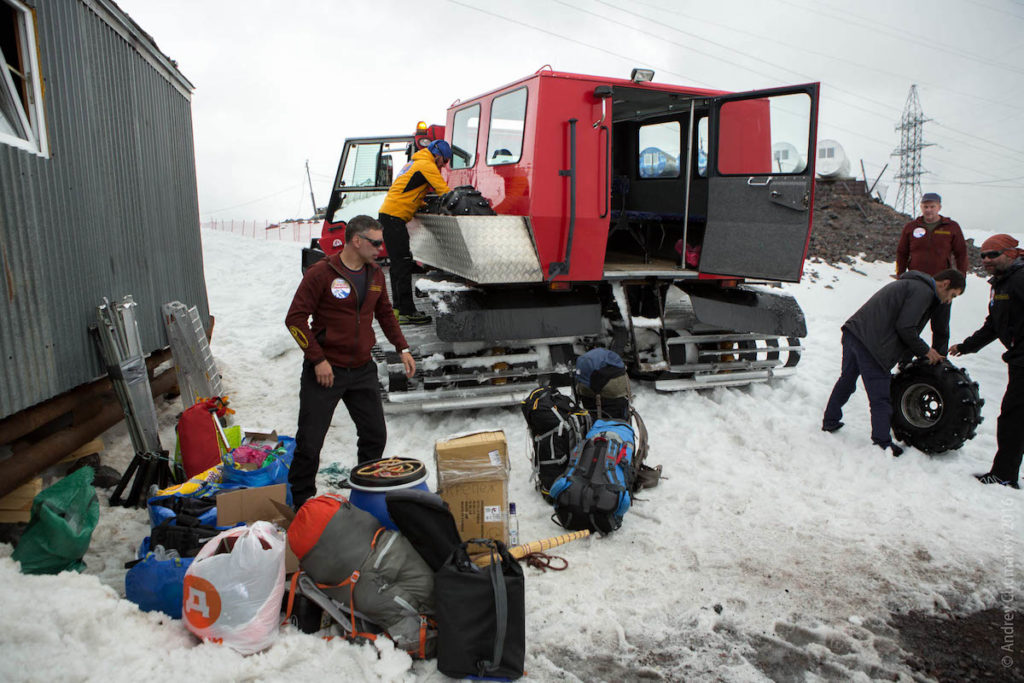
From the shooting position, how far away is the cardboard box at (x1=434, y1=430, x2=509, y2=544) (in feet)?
12.0

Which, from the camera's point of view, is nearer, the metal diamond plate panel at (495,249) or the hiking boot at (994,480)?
the hiking boot at (994,480)

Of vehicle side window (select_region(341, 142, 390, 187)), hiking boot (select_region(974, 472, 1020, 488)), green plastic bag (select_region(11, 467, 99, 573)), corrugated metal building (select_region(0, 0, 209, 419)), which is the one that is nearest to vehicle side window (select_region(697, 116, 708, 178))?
hiking boot (select_region(974, 472, 1020, 488))

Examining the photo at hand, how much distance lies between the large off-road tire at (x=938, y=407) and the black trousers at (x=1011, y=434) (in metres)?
0.27

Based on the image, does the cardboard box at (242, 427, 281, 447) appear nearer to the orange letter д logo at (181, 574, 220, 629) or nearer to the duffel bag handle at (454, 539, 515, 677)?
the orange letter д logo at (181, 574, 220, 629)

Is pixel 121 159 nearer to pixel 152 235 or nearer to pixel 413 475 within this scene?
pixel 152 235

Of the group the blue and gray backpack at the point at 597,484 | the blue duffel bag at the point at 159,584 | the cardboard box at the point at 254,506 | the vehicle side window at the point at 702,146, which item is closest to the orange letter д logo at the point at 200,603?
the blue duffel bag at the point at 159,584

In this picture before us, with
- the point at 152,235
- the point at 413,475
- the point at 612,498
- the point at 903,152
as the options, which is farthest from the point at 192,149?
the point at 903,152

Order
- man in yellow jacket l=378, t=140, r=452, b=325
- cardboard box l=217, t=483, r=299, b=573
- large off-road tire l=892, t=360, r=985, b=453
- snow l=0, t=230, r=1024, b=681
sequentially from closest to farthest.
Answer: snow l=0, t=230, r=1024, b=681
cardboard box l=217, t=483, r=299, b=573
large off-road tire l=892, t=360, r=985, b=453
man in yellow jacket l=378, t=140, r=452, b=325

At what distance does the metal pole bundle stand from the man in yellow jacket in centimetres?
236

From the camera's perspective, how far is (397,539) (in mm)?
2922

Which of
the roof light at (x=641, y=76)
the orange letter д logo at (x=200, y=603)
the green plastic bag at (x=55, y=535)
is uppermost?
the roof light at (x=641, y=76)

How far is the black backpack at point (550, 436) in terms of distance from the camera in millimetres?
4289

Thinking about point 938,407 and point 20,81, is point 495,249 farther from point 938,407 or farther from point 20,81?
point 938,407

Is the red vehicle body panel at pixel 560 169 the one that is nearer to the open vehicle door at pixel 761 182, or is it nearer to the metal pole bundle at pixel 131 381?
the open vehicle door at pixel 761 182
